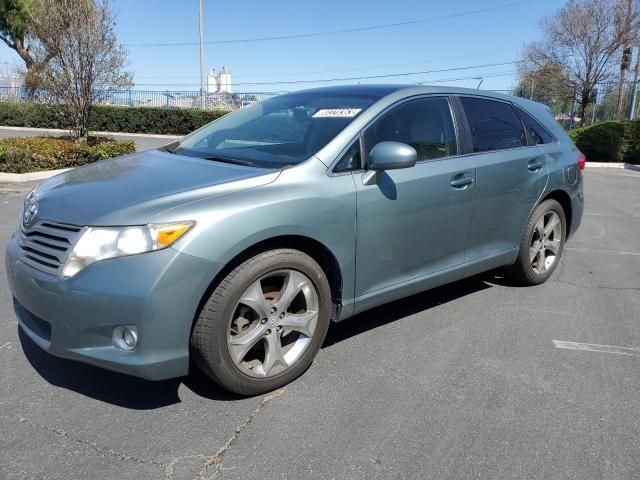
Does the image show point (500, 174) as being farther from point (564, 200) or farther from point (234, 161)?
point (234, 161)

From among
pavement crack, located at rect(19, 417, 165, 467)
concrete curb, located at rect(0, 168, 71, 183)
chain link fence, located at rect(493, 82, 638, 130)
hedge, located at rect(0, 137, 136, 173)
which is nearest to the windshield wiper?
pavement crack, located at rect(19, 417, 165, 467)

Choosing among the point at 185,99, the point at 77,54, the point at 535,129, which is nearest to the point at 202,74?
the point at 185,99

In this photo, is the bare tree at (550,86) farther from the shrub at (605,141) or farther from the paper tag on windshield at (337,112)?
the paper tag on windshield at (337,112)

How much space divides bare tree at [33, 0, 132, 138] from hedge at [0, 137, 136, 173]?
2.23m

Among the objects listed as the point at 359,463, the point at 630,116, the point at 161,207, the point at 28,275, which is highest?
the point at 630,116

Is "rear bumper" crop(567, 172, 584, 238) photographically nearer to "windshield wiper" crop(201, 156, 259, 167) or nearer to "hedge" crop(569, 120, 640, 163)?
"windshield wiper" crop(201, 156, 259, 167)

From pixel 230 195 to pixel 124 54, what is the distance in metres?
14.6

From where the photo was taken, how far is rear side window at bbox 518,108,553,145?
4.77 metres

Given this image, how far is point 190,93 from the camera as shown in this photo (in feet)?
101

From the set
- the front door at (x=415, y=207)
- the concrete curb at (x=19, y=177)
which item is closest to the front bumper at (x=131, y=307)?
the front door at (x=415, y=207)

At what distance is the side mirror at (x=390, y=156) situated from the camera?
322cm

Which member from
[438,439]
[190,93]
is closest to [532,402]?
[438,439]

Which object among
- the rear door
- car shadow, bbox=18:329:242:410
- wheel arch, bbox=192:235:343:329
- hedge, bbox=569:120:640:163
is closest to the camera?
wheel arch, bbox=192:235:343:329

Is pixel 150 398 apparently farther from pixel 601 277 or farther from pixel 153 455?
pixel 601 277
